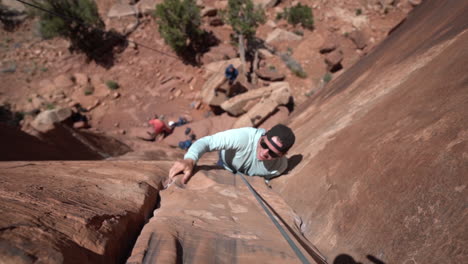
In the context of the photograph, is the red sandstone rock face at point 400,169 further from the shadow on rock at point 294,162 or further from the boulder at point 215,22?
the boulder at point 215,22

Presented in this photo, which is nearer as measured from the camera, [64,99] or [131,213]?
[131,213]

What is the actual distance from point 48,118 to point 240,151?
7.39 metres

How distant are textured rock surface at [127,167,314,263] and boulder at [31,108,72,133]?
264 inches

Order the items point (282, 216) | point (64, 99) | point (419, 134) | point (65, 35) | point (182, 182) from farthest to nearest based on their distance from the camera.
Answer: point (65, 35), point (64, 99), point (182, 182), point (282, 216), point (419, 134)

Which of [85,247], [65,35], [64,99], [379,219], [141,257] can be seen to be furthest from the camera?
[65,35]

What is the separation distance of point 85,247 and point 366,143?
83.1 inches

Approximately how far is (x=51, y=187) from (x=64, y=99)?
992 centimetres

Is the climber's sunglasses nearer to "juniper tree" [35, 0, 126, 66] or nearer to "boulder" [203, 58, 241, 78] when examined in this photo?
"boulder" [203, 58, 241, 78]

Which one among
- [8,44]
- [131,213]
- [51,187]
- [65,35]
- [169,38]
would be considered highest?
[8,44]

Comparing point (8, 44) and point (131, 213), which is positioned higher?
point (8, 44)

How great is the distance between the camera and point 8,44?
10898 millimetres

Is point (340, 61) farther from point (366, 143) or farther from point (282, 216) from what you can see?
point (282, 216)

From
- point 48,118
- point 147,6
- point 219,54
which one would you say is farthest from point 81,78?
point 219,54

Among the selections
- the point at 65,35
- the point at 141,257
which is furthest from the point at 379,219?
the point at 65,35
